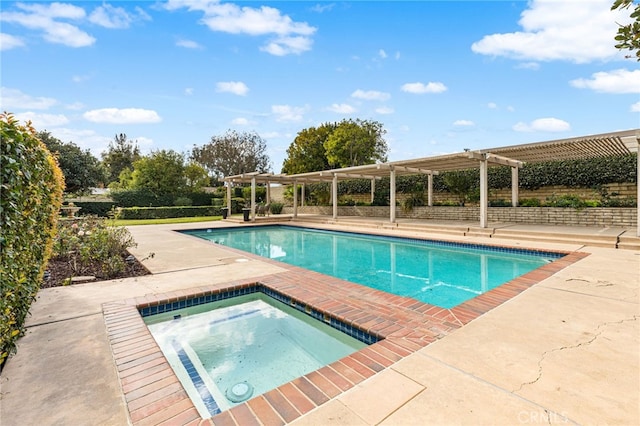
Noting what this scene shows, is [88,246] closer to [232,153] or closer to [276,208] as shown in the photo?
[276,208]

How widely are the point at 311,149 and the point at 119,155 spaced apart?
29989 mm

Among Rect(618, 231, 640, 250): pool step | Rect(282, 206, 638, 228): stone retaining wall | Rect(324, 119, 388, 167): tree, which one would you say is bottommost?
Rect(618, 231, 640, 250): pool step

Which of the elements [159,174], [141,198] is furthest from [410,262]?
[159,174]

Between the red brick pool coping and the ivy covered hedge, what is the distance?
766 millimetres

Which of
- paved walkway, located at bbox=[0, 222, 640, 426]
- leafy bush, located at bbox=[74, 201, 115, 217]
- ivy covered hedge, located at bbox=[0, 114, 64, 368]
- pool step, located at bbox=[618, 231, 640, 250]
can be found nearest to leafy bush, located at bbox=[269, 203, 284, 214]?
leafy bush, located at bbox=[74, 201, 115, 217]

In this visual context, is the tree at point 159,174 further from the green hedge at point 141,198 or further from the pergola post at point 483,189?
the pergola post at point 483,189

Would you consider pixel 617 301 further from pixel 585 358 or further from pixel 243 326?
pixel 243 326

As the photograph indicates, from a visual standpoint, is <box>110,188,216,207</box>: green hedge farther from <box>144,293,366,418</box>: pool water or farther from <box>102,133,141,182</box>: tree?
<box>102,133,141,182</box>: tree

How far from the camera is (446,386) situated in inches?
85.6

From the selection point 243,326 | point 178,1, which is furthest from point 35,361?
point 178,1

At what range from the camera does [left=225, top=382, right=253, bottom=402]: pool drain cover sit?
261cm

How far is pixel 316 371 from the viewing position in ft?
8.20

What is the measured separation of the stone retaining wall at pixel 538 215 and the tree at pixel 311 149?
13076 millimetres

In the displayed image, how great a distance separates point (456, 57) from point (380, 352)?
1303 centimetres
